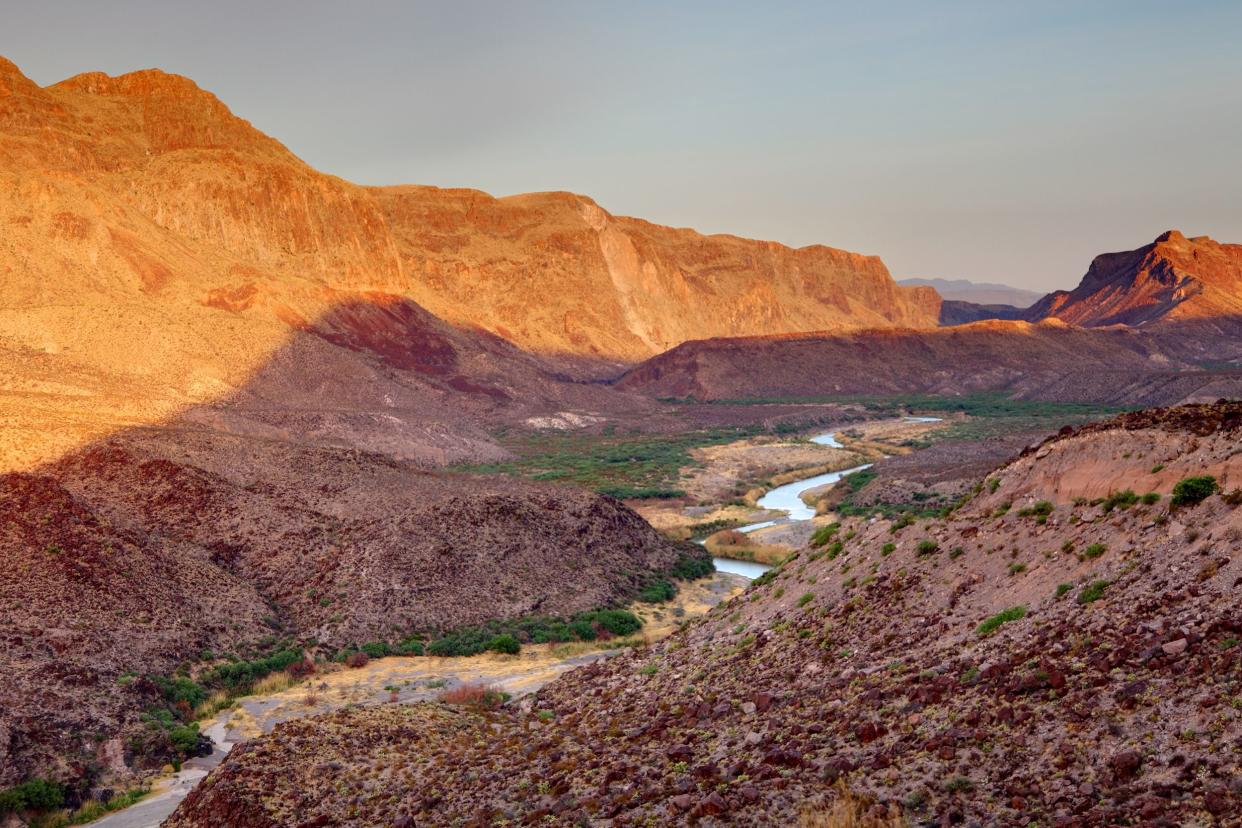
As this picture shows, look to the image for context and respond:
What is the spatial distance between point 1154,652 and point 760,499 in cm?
5712

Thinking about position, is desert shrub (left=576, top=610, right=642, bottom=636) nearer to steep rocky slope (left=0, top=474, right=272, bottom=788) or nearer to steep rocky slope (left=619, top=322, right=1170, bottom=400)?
steep rocky slope (left=0, top=474, right=272, bottom=788)

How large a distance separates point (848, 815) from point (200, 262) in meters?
112

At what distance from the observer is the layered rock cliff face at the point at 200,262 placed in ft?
230

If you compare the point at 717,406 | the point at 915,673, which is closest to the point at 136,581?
the point at 915,673

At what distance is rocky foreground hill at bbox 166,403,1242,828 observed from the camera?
10445mm

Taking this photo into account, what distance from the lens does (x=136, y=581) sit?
30.6 metres

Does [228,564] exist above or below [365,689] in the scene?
above

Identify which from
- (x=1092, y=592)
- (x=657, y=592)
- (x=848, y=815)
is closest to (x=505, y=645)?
(x=657, y=592)

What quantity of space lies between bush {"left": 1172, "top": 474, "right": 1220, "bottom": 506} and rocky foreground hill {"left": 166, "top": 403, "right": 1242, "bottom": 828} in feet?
0.15

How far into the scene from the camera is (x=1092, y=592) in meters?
14.1

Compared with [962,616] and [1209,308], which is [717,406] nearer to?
[962,616]

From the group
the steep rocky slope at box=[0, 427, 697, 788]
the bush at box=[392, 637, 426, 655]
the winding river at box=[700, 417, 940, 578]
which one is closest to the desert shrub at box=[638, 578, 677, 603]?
the steep rocky slope at box=[0, 427, 697, 788]

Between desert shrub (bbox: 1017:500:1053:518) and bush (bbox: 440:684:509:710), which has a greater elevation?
desert shrub (bbox: 1017:500:1053:518)

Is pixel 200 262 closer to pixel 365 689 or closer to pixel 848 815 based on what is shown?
pixel 365 689
